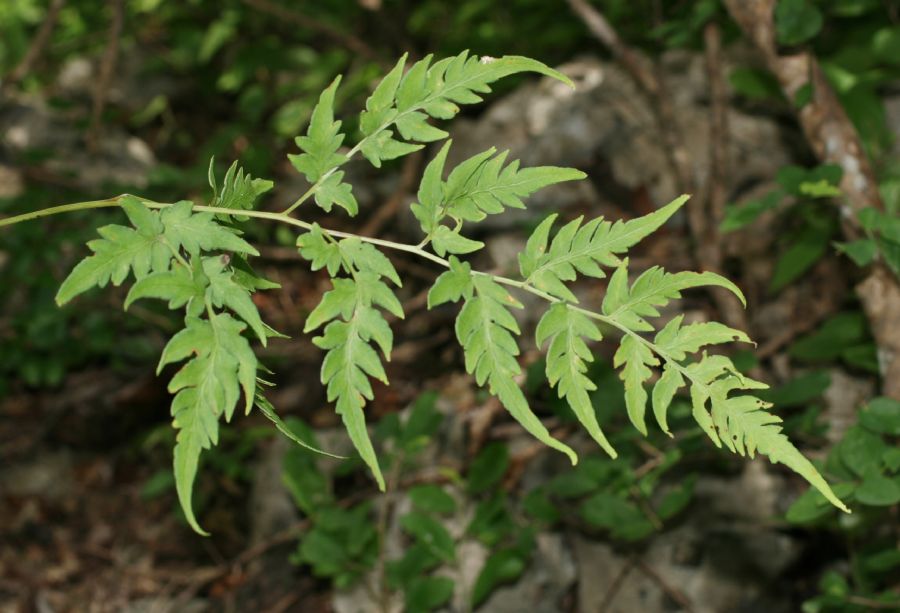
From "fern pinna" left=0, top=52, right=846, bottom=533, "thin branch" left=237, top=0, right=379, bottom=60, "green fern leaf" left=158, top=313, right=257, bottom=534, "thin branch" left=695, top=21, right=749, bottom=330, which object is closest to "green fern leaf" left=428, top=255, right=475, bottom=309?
"fern pinna" left=0, top=52, right=846, bottom=533

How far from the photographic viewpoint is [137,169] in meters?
5.95

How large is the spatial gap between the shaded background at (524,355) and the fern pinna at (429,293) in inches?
35.8

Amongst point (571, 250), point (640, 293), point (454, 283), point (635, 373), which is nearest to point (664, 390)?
point (635, 373)

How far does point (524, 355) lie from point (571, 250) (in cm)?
236

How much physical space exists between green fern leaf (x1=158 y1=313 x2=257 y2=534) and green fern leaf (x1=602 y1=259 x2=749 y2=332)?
68cm

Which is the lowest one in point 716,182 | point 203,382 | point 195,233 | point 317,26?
point 317,26

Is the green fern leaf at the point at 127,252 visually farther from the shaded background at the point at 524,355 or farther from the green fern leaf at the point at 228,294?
the shaded background at the point at 524,355

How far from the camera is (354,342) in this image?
1614mm

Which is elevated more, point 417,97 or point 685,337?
point 417,97

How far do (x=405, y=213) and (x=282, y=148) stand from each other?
1.35 m

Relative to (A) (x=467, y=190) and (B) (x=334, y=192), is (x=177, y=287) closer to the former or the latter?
(B) (x=334, y=192)

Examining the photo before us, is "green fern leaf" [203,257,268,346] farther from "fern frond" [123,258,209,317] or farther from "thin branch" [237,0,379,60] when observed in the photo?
"thin branch" [237,0,379,60]

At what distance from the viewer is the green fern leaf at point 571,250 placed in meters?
1.71

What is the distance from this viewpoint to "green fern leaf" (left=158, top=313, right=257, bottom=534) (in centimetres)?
148
